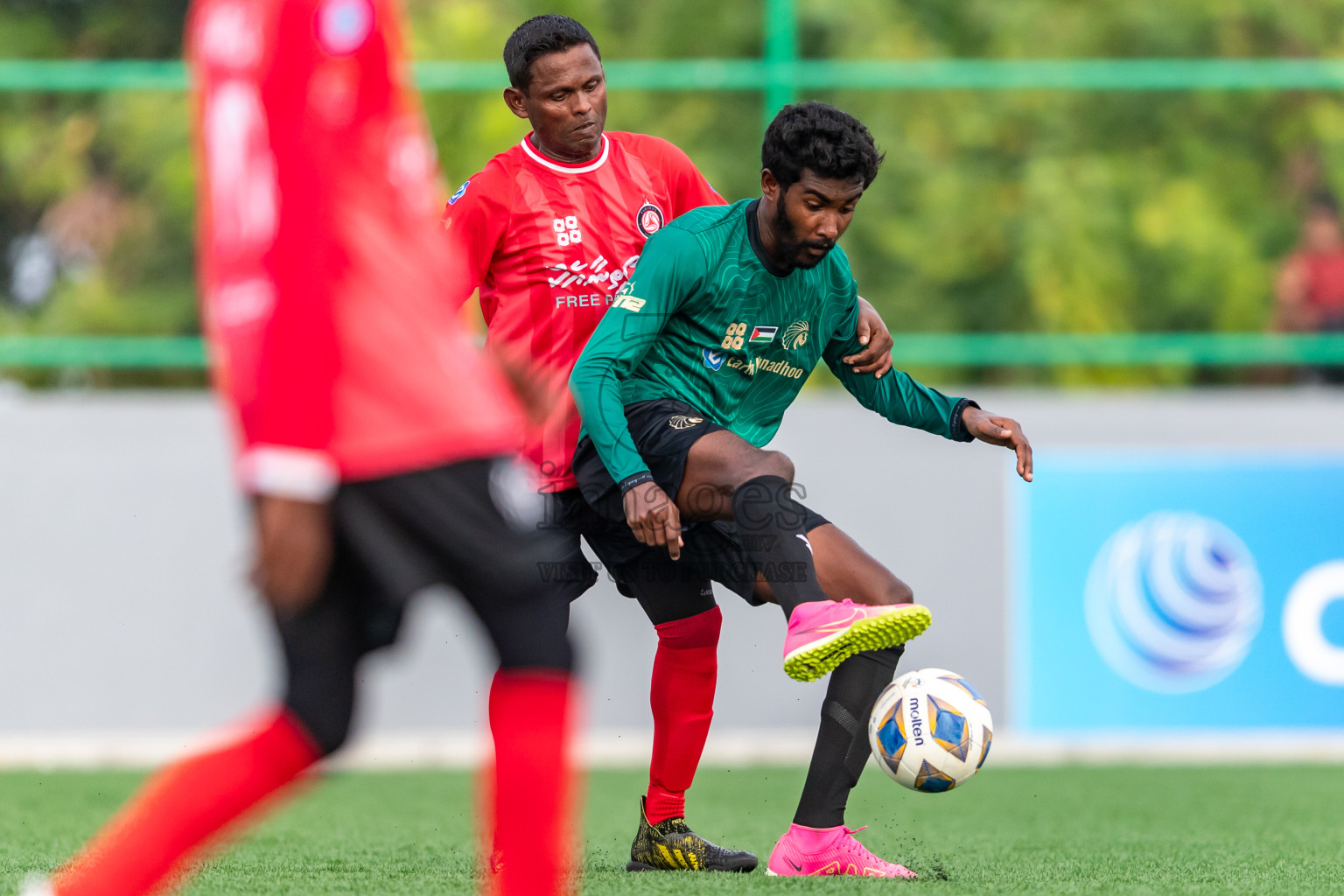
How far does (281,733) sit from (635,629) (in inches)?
228

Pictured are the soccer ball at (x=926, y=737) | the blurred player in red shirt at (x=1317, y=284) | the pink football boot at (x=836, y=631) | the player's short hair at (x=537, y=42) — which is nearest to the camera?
the pink football boot at (x=836, y=631)

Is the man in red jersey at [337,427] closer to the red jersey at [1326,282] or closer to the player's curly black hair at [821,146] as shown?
the player's curly black hair at [821,146]

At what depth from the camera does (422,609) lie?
8000mm

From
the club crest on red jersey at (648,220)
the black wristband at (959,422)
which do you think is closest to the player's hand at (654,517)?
the black wristband at (959,422)

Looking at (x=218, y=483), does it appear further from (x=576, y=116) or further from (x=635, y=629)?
(x=576, y=116)

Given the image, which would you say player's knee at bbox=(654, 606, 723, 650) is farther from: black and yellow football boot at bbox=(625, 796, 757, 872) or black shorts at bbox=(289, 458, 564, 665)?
black shorts at bbox=(289, 458, 564, 665)

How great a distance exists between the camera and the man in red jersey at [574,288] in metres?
4.47

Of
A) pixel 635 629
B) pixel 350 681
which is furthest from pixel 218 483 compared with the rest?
pixel 350 681

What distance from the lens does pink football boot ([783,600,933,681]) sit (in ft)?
11.4

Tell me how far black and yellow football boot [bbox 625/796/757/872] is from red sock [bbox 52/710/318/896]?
79.5 inches

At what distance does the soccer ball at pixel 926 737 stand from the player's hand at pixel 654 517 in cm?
89

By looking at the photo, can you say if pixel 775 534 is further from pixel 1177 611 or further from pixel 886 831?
pixel 1177 611

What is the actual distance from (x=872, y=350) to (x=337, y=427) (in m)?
2.20

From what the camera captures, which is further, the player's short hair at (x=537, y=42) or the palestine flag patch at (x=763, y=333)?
the player's short hair at (x=537, y=42)
